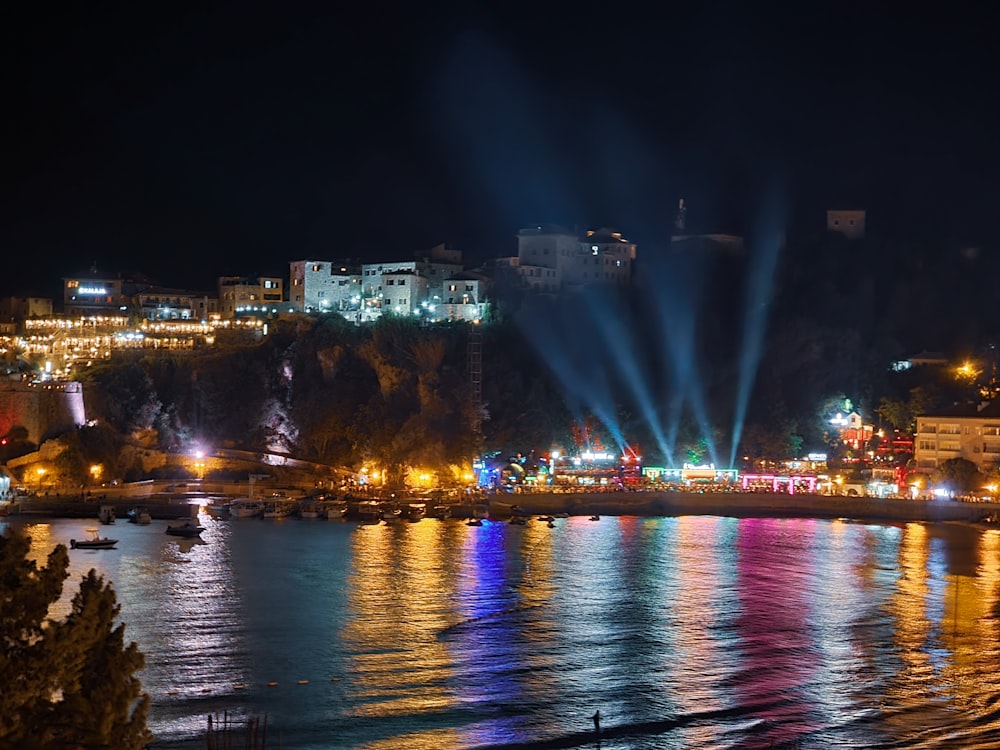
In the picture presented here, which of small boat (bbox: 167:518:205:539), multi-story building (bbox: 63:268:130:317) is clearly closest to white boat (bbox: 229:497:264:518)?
small boat (bbox: 167:518:205:539)

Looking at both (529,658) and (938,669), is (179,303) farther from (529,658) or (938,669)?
(938,669)

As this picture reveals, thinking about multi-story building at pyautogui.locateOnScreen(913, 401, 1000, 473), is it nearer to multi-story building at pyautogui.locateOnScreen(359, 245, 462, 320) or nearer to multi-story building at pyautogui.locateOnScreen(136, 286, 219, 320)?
multi-story building at pyautogui.locateOnScreen(359, 245, 462, 320)

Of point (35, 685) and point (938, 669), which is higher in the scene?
point (35, 685)

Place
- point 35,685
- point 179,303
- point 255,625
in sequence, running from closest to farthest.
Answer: point 35,685 < point 255,625 < point 179,303

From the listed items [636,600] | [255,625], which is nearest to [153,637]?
[255,625]

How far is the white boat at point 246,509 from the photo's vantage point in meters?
34.8

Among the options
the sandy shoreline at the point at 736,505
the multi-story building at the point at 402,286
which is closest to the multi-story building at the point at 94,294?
the multi-story building at the point at 402,286

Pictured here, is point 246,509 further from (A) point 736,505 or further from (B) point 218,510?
(A) point 736,505

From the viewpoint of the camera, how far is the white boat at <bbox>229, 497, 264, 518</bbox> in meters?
34.8

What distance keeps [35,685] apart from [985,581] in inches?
873

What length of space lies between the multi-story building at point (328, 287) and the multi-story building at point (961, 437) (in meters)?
24.5

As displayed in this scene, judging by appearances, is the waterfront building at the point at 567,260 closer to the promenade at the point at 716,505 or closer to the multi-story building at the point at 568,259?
the multi-story building at the point at 568,259

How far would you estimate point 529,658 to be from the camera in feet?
56.6

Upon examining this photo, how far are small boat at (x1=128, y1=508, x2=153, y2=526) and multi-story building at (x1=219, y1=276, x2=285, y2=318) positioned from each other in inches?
684
